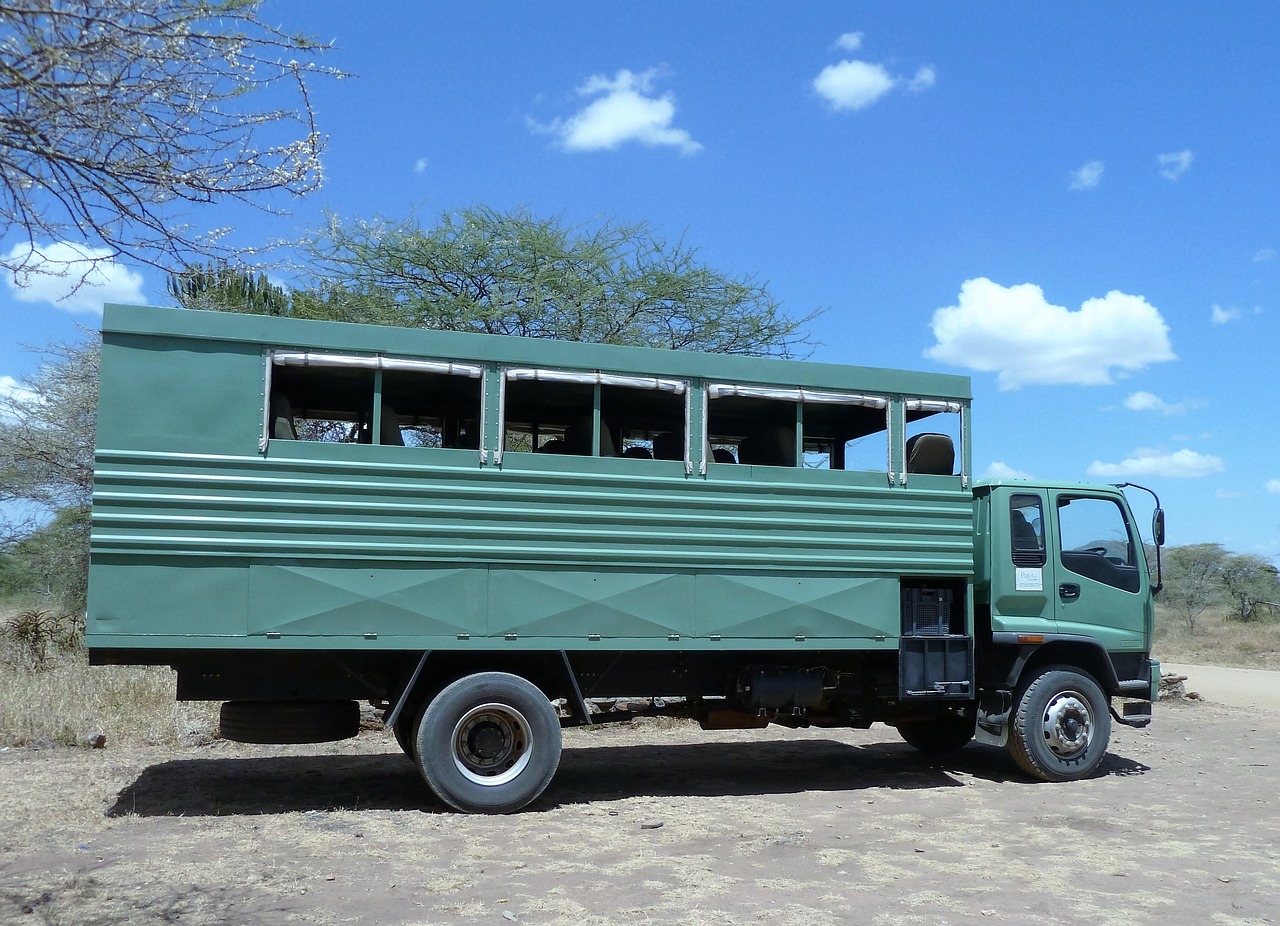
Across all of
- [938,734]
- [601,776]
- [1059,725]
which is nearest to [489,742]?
[601,776]

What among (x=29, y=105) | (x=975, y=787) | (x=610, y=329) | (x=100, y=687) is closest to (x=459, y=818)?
(x=975, y=787)

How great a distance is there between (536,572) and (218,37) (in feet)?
13.8

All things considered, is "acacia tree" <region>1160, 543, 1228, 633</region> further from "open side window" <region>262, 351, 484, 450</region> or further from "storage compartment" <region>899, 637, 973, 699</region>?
"open side window" <region>262, 351, 484, 450</region>

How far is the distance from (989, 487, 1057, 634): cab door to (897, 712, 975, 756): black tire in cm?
145

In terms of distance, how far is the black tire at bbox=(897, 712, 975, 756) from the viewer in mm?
10734

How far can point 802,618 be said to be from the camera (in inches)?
335

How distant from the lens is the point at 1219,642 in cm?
3469

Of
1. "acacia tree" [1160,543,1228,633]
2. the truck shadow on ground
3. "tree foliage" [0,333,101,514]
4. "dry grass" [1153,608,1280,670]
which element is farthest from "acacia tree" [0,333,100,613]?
"acacia tree" [1160,543,1228,633]

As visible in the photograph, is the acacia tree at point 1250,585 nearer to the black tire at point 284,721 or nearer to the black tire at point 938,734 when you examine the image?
the black tire at point 938,734

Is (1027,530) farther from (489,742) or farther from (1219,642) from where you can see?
(1219,642)

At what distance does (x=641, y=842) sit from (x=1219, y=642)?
108 ft

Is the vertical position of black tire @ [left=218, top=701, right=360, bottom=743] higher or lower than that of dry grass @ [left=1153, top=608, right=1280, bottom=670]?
higher

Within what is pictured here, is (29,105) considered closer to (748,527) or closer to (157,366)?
(157,366)

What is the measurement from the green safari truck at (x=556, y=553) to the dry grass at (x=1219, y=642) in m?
21.0
